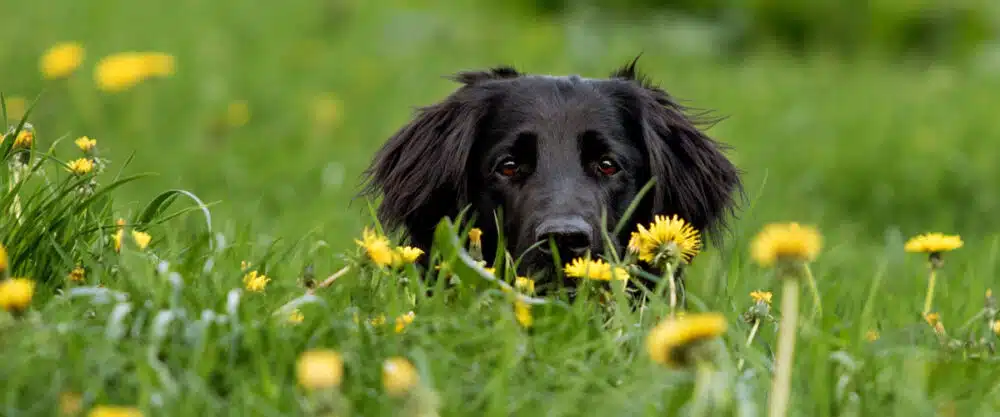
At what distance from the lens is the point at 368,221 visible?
4141mm

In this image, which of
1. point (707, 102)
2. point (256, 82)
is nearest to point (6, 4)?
point (256, 82)

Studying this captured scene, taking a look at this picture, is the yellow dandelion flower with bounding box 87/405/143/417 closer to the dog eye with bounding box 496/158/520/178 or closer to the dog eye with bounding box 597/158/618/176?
the dog eye with bounding box 496/158/520/178

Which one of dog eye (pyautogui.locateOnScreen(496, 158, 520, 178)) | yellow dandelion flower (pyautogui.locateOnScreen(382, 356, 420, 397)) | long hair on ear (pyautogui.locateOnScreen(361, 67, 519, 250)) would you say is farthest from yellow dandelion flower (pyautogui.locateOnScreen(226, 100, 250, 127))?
yellow dandelion flower (pyautogui.locateOnScreen(382, 356, 420, 397))

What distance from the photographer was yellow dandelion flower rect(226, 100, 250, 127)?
345 inches

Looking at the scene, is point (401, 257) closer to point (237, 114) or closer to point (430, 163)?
point (430, 163)

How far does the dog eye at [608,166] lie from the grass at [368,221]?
0.40 m

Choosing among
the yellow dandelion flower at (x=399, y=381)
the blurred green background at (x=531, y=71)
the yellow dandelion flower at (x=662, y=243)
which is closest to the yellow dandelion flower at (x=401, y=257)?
the yellow dandelion flower at (x=662, y=243)

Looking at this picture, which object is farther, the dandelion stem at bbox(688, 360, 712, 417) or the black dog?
the black dog

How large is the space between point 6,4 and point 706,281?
9404 millimetres

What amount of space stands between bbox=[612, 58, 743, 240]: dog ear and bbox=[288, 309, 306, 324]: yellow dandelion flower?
163cm

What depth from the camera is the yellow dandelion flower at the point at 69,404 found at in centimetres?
222

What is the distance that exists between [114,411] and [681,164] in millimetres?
2469

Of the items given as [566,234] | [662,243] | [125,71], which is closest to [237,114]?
[125,71]

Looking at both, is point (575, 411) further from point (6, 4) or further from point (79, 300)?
point (6, 4)
